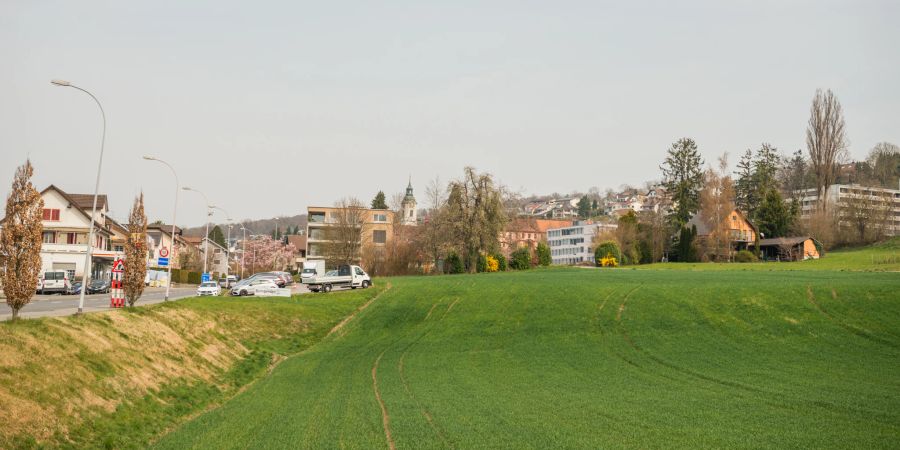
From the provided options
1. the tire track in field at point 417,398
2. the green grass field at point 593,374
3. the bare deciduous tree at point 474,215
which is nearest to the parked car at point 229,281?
the bare deciduous tree at point 474,215

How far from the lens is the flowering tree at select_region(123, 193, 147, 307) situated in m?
32.6

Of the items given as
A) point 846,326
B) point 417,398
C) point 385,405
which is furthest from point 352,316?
point 846,326

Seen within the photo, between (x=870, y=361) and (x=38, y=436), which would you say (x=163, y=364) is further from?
(x=870, y=361)

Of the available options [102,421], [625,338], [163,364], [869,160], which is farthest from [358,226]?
[869,160]

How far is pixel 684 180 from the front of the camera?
117m

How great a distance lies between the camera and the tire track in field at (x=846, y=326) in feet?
106

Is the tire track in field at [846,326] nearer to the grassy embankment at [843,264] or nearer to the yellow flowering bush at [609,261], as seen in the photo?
the grassy embankment at [843,264]

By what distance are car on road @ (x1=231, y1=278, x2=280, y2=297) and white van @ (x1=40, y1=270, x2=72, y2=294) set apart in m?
21.5

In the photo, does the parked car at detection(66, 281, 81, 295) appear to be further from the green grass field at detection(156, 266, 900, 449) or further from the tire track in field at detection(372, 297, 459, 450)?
the tire track in field at detection(372, 297, 459, 450)

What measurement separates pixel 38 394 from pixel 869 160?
20575cm

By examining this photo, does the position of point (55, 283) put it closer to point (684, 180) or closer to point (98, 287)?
point (98, 287)

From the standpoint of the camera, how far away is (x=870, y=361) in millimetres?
28297

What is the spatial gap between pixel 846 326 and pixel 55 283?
64.6 meters

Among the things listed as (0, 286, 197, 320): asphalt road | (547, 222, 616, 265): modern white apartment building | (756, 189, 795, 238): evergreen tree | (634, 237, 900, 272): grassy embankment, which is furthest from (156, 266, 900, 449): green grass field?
(547, 222, 616, 265): modern white apartment building
